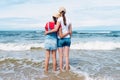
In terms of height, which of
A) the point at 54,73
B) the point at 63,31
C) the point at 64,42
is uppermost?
the point at 63,31

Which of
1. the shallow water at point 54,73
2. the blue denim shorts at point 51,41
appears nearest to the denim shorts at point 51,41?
the blue denim shorts at point 51,41

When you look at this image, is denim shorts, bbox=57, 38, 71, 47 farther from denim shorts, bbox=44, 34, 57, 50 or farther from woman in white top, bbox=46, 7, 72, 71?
denim shorts, bbox=44, 34, 57, 50

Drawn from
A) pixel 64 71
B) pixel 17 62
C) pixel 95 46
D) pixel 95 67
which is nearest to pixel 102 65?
pixel 95 67

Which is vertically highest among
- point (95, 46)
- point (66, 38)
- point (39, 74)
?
point (66, 38)

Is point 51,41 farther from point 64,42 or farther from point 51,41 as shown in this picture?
point 64,42

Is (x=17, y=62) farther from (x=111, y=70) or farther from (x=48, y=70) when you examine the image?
(x=111, y=70)

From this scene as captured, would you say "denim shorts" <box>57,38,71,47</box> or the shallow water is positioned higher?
"denim shorts" <box>57,38,71,47</box>

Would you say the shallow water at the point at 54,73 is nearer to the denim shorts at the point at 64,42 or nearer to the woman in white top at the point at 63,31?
the woman in white top at the point at 63,31

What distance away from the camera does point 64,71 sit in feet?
29.4

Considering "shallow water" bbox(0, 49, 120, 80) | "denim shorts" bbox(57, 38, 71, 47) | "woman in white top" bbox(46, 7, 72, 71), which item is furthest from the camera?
"denim shorts" bbox(57, 38, 71, 47)

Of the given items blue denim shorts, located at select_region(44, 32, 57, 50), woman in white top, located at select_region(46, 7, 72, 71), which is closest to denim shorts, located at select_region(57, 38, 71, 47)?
woman in white top, located at select_region(46, 7, 72, 71)

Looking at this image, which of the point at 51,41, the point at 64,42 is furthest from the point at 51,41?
the point at 64,42

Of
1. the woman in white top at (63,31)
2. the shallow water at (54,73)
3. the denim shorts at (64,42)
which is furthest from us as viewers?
the denim shorts at (64,42)

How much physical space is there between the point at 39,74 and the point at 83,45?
1274 centimetres
